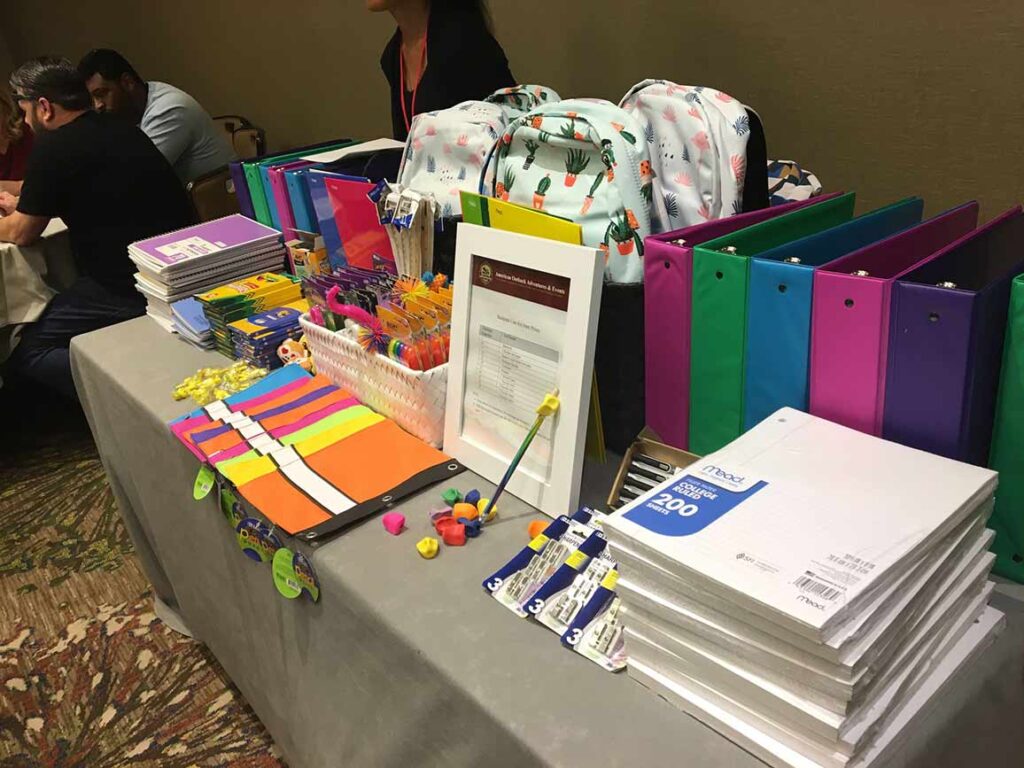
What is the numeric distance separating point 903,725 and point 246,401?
1.02 meters

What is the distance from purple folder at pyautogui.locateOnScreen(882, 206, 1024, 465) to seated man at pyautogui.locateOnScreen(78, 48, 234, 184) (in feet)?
8.79

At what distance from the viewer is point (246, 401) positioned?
127cm

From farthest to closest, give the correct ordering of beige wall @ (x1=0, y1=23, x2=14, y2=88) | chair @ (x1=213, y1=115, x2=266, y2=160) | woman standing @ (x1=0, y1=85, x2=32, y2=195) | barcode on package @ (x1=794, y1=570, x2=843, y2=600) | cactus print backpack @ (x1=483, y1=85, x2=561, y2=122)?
beige wall @ (x1=0, y1=23, x2=14, y2=88)
chair @ (x1=213, y1=115, x2=266, y2=160)
woman standing @ (x1=0, y1=85, x2=32, y2=195)
cactus print backpack @ (x1=483, y1=85, x2=561, y2=122)
barcode on package @ (x1=794, y1=570, x2=843, y2=600)

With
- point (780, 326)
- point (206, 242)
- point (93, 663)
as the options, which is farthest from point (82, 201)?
point (780, 326)

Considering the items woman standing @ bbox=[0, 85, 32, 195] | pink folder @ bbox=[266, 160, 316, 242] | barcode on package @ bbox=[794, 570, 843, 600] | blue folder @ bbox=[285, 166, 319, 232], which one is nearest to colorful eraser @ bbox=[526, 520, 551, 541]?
barcode on package @ bbox=[794, 570, 843, 600]

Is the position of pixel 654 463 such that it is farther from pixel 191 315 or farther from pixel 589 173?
pixel 191 315

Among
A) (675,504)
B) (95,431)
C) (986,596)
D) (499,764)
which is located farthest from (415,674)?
(95,431)

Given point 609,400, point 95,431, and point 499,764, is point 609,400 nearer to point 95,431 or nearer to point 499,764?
point 499,764

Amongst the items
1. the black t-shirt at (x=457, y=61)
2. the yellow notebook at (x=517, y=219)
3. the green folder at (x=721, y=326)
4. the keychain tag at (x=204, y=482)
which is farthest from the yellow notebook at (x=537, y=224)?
the black t-shirt at (x=457, y=61)

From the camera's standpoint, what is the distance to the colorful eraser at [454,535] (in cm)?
93

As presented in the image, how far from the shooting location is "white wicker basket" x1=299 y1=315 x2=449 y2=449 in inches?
42.6

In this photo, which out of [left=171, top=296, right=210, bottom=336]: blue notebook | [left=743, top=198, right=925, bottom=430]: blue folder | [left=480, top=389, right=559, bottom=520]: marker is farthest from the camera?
[left=171, top=296, right=210, bottom=336]: blue notebook

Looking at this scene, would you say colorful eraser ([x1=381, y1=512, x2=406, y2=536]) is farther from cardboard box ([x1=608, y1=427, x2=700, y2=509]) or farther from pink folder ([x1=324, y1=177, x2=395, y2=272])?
pink folder ([x1=324, y1=177, x2=395, y2=272])

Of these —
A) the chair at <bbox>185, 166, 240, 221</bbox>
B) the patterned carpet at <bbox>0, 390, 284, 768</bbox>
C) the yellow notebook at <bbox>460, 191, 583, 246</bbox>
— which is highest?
the yellow notebook at <bbox>460, 191, 583, 246</bbox>
